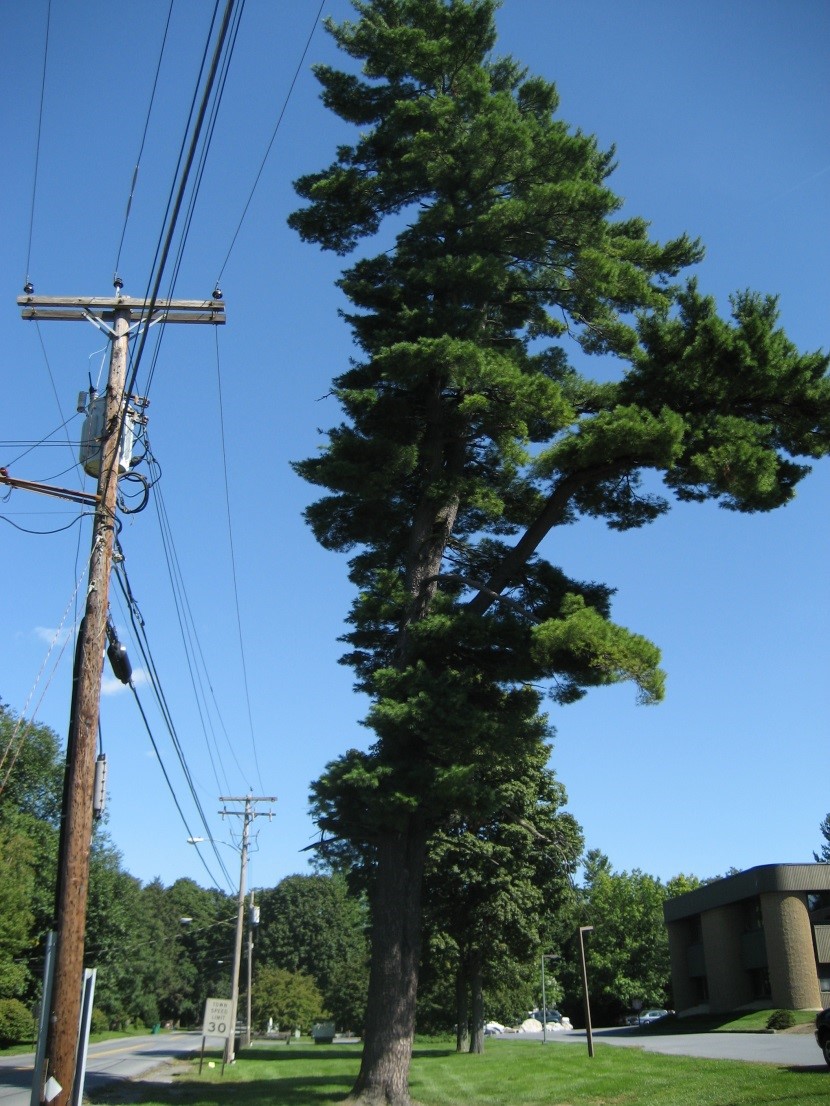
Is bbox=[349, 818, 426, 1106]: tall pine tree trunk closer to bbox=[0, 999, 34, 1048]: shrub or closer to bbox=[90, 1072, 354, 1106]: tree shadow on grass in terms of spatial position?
bbox=[90, 1072, 354, 1106]: tree shadow on grass

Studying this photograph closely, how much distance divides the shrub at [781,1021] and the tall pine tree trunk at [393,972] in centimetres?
2283

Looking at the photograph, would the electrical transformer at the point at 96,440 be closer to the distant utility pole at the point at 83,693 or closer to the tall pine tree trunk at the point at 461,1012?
the distant utility pole at the point at 83,693

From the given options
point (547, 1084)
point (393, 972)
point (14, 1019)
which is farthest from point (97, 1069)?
point (393, 972)

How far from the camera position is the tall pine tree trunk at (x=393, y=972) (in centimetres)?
1518

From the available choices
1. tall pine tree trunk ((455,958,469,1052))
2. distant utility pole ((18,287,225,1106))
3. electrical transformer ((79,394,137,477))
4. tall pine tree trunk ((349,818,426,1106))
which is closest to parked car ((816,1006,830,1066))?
tall pine tree trunk ((349,818,426,1106))

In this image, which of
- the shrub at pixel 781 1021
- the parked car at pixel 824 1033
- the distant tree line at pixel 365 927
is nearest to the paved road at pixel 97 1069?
the distant tree line at pixel 365 927

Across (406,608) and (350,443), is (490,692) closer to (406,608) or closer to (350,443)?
(406,608)

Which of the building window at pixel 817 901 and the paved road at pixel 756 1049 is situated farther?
the building window at pixel 817 901

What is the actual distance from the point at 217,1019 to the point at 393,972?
1772 cm

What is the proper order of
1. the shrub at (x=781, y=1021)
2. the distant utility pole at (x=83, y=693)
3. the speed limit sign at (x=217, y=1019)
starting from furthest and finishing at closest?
the shrub at (x=781, y=1021), the speed limit sign at (x=217, y=1019), the distant utility pole at (x=83, y=693)

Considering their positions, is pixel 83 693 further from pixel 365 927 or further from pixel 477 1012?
pixel 365 927

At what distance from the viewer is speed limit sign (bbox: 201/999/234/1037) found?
29.6 metres

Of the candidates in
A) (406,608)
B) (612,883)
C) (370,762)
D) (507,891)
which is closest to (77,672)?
(370,762)

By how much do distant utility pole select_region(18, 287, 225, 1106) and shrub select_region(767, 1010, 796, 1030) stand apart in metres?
29.9
